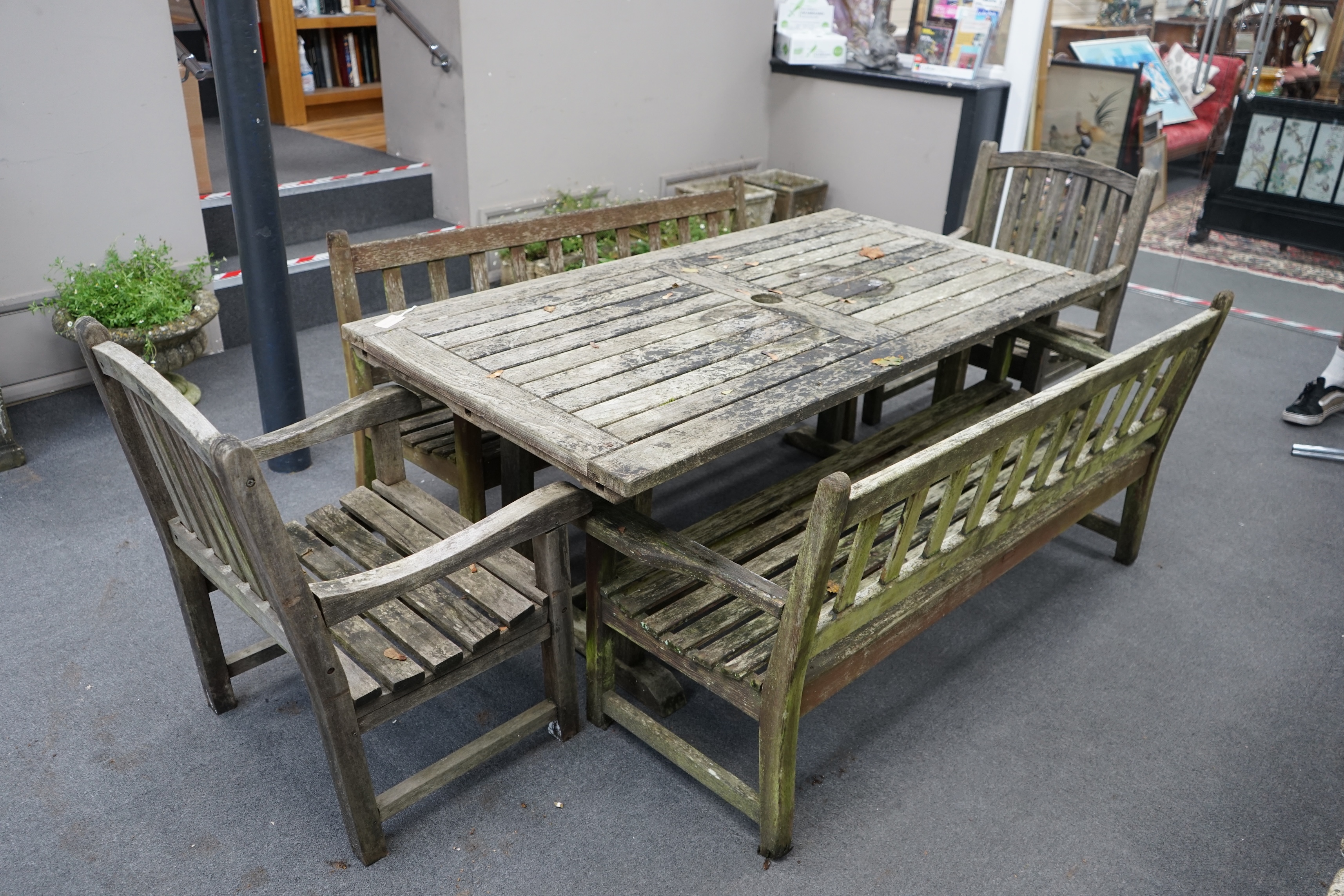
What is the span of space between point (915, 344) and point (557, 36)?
9.95 feet

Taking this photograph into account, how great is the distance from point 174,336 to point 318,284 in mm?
956

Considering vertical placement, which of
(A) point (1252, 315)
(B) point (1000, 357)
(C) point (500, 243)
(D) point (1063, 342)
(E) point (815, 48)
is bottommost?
(A) point (1252, 315)

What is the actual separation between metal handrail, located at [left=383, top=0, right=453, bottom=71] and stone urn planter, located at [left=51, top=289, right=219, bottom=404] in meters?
1.48

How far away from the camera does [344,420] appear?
2.12 m

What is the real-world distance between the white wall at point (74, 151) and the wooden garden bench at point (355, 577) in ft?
6.56

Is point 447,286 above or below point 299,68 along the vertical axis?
below

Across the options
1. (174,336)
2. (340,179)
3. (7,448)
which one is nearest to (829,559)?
(174,336)

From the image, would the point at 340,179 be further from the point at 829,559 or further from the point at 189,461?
the point at 829,559

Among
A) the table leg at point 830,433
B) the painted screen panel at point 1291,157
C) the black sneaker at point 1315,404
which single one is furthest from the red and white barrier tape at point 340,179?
the painted screen panel at point 1291,157

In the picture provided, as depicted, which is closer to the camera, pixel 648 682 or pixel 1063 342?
pixel 648 682

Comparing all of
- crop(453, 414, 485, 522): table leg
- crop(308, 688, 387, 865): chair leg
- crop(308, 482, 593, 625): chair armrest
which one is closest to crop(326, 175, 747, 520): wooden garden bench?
crop(453, 414, 485, 522): table leg

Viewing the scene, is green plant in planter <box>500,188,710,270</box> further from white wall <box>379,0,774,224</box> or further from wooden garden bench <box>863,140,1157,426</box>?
wooden garden bench <box>863,140,1157,426</box>

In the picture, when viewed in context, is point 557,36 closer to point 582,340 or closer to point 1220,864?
point 582,340

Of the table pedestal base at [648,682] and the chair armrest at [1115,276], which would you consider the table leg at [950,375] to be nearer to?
the chair armrest at [1115,276]
